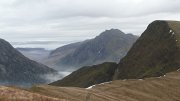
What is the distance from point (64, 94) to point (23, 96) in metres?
18.9

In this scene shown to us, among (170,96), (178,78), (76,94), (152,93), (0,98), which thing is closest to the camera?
(0,98)

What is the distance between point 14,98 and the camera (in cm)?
6694

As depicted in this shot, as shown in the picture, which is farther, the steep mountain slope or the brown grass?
the steep mountain slope

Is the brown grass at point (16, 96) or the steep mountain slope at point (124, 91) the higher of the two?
the brown grass at point (16, 96)

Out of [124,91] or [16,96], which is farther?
[124,91]

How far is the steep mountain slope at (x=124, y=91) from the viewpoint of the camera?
3433 inches

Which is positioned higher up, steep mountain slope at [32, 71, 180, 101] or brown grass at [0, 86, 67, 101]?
brown grass at [0, 86, 67, 101]

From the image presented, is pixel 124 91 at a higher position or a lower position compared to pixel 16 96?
lower

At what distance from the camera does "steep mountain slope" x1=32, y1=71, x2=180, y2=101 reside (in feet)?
286

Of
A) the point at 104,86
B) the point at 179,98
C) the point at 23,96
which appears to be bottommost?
the point at 179,98

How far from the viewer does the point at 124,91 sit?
116 metres

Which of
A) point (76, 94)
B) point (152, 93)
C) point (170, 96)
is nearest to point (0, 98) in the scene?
point (76, 94)

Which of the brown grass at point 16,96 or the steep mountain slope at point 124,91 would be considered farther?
the steep mountain slope at point 124,91

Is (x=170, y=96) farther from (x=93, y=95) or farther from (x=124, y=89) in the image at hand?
(x=93, y=95)
